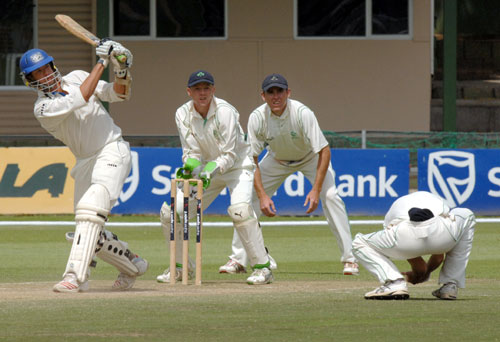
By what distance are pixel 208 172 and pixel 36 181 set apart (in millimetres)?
7696

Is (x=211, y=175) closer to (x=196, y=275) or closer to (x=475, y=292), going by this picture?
(x=196, y=275)

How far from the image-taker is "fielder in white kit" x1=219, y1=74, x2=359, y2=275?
9414mm

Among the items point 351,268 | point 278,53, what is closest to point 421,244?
point 351,268

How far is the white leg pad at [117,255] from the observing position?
8078 mm

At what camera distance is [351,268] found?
9.64 m

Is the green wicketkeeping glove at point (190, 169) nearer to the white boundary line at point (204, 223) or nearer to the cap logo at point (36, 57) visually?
the cap logo at point (36, 57)

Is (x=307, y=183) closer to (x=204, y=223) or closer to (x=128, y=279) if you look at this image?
(x=204, y=223)

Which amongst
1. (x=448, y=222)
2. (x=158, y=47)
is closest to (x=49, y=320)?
(x=448, y=222)

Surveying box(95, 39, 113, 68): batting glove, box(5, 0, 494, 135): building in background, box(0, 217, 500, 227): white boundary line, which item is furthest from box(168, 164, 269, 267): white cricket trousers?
box(5, 0, 494, 135): building in background

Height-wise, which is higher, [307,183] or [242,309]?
[307,183]

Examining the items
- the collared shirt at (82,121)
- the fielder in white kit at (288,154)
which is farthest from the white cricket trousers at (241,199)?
the collared shirt at (82,121)

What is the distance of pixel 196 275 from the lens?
8.46m

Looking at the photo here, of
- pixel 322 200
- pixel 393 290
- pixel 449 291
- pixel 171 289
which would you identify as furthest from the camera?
pixel 322 200

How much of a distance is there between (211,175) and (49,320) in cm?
→ 239
